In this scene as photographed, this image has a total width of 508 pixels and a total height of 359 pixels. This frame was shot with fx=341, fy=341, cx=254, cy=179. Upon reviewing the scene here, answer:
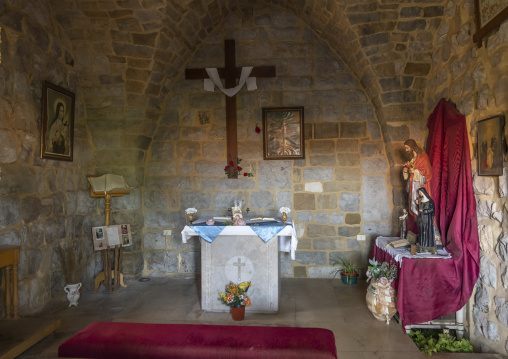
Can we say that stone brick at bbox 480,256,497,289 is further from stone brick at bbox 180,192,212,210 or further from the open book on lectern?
the open book on lectern

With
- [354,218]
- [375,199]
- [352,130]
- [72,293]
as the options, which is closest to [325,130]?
[352,130]

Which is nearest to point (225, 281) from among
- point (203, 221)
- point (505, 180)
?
point (203, 221)

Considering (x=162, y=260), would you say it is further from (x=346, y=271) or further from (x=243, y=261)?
(x=346, y=271)

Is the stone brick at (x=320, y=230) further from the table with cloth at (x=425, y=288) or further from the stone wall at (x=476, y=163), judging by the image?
the stone wall at (x=476, y=163)

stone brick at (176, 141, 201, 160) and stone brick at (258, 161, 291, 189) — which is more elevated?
→ stone brick at (176, 141, 201, 160)

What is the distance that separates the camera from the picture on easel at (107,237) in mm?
4691

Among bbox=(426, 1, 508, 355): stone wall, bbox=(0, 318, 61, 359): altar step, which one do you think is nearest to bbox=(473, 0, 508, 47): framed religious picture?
bbox=(426, 1, 508, 355): stone wall

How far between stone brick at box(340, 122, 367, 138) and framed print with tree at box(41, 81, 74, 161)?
3840 millimetres

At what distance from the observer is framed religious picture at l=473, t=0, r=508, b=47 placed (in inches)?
110

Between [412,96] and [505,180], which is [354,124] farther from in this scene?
[505,180]

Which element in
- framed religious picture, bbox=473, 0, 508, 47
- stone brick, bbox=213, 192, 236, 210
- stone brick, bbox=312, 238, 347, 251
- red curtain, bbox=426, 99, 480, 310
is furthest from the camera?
stone brick, bbox=213, 192, 236, 210

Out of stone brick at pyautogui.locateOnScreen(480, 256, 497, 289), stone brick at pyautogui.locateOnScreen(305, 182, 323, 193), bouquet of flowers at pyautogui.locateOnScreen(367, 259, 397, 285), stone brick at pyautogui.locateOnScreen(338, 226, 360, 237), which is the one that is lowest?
bouquet of flowers at pyautogui.locateOnScreen(367, 259, 397, 285)

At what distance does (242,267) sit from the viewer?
3.93 metres

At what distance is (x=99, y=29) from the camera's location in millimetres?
4375
